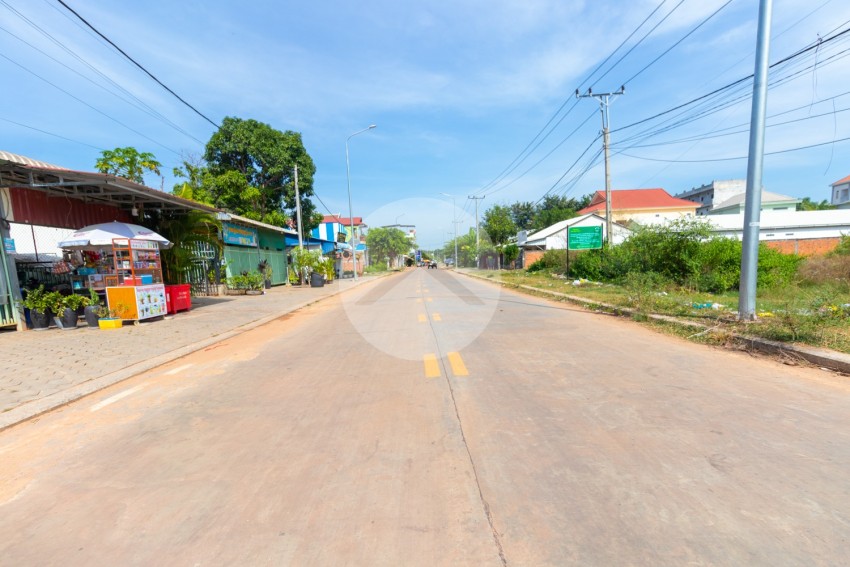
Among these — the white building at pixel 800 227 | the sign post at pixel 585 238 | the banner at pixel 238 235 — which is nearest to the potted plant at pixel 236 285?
the banner at pixel 238 235

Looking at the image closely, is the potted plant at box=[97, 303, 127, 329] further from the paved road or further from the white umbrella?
the paved road

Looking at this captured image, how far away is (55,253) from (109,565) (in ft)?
50.2

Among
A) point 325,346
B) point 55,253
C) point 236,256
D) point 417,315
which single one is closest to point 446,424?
point 325,346

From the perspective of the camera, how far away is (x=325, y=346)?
26.1 feet

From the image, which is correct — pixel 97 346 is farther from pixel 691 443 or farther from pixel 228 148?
pixel 228 148

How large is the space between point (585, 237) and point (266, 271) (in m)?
19.1

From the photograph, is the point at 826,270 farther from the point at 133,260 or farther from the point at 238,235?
the point at 238,235

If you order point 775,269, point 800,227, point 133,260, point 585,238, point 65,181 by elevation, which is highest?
point 65,181

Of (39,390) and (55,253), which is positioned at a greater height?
(55,253)

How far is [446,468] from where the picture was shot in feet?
10.4

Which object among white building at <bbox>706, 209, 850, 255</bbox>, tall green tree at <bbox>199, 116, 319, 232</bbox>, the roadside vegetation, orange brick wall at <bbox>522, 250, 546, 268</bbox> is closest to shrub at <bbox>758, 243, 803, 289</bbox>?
the roadside vegetation

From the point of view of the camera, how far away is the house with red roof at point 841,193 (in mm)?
62312

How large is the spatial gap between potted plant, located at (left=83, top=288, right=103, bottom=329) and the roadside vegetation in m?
13.5

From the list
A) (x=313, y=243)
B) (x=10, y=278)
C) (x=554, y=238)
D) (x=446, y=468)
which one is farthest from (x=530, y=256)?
(x=446, y=468)
